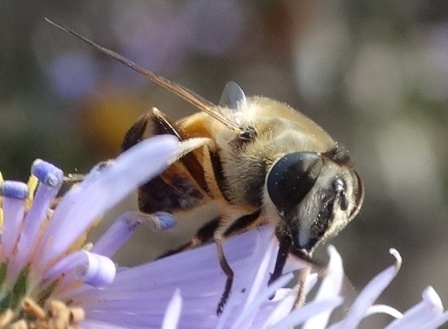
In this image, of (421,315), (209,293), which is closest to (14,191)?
(209,293)

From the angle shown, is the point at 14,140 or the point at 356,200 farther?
the point at 14,140

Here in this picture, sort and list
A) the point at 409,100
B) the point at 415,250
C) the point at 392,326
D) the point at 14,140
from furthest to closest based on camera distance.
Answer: the point at 415,250
the point at 409,100
the point at 14,140
the point at 392,326

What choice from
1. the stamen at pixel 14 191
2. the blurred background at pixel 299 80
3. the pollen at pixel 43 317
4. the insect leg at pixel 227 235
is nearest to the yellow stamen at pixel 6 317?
the pollen at pixel 43 317

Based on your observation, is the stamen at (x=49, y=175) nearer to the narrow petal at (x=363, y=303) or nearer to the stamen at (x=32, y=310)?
the stamen at (x=32, y=310)

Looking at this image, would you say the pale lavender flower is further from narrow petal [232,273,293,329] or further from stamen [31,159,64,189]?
stamen [31,159,64,189]

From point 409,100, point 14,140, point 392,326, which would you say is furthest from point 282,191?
point 409,100

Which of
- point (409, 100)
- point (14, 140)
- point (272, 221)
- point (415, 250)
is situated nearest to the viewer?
point (272, 221)

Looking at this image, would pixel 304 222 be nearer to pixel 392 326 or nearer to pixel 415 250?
pixel 392 326

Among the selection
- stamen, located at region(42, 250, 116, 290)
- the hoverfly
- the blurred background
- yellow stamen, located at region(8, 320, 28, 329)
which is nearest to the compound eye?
the hoverfly
